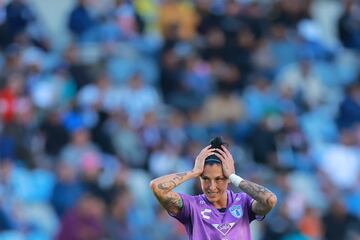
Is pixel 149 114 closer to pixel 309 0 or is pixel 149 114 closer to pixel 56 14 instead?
pixel 56 14

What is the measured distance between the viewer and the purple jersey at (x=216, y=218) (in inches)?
460

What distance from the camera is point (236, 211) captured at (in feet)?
38.9

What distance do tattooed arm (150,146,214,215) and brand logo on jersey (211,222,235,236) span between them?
43 centimetres

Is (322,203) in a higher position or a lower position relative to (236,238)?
higher

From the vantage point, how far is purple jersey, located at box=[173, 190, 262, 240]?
11.7 metres

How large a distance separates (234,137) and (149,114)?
1592 mm

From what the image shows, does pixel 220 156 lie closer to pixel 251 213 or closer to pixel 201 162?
pixel 201 162

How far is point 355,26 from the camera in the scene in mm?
25453

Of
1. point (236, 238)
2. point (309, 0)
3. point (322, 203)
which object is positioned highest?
point (309, 0)

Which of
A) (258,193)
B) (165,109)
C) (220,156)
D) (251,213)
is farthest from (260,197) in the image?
(165,109)

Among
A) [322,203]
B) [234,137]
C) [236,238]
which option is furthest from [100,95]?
[236,238]

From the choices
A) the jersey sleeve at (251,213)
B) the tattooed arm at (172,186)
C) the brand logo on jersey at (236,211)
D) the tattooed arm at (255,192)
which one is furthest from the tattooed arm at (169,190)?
the jersey sleeve at (251,213)

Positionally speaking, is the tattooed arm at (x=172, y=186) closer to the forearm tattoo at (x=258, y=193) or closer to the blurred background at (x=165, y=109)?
the forearm tattoo at (x=258, y=193)

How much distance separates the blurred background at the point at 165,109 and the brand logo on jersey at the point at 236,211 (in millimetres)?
7253
